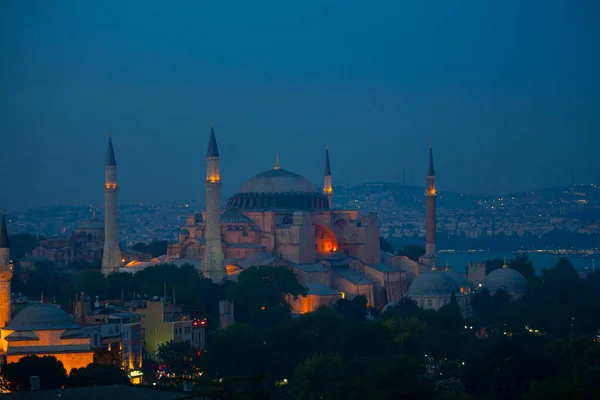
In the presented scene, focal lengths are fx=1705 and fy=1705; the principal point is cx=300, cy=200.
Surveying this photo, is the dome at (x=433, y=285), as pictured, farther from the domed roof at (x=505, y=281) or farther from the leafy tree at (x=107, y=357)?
the leafy tree at (x=107, y=357)

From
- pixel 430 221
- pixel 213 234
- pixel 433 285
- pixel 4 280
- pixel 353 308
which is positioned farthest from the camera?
pixel 430 221

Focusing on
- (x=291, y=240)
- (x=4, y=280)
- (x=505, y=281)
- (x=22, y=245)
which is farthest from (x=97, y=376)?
(x=22, y=245)

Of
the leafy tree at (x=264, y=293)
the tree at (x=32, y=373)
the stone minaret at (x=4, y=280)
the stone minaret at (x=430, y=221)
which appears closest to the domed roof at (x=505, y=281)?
the stone minaret at (x=430, y=221)

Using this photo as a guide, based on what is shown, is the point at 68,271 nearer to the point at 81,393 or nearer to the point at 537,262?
the point at 81,393

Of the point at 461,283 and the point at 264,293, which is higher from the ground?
the point at 461,283

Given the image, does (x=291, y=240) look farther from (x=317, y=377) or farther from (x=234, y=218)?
(x=317, y=377)

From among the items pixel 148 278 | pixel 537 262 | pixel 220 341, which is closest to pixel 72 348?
pixel 220 341

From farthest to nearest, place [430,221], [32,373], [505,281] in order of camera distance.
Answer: [430,221] → [505,281] → [32,373]

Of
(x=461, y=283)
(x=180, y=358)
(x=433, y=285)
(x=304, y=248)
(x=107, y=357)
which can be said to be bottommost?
(x=180, y=358)

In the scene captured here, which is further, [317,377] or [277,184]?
[277,184]
